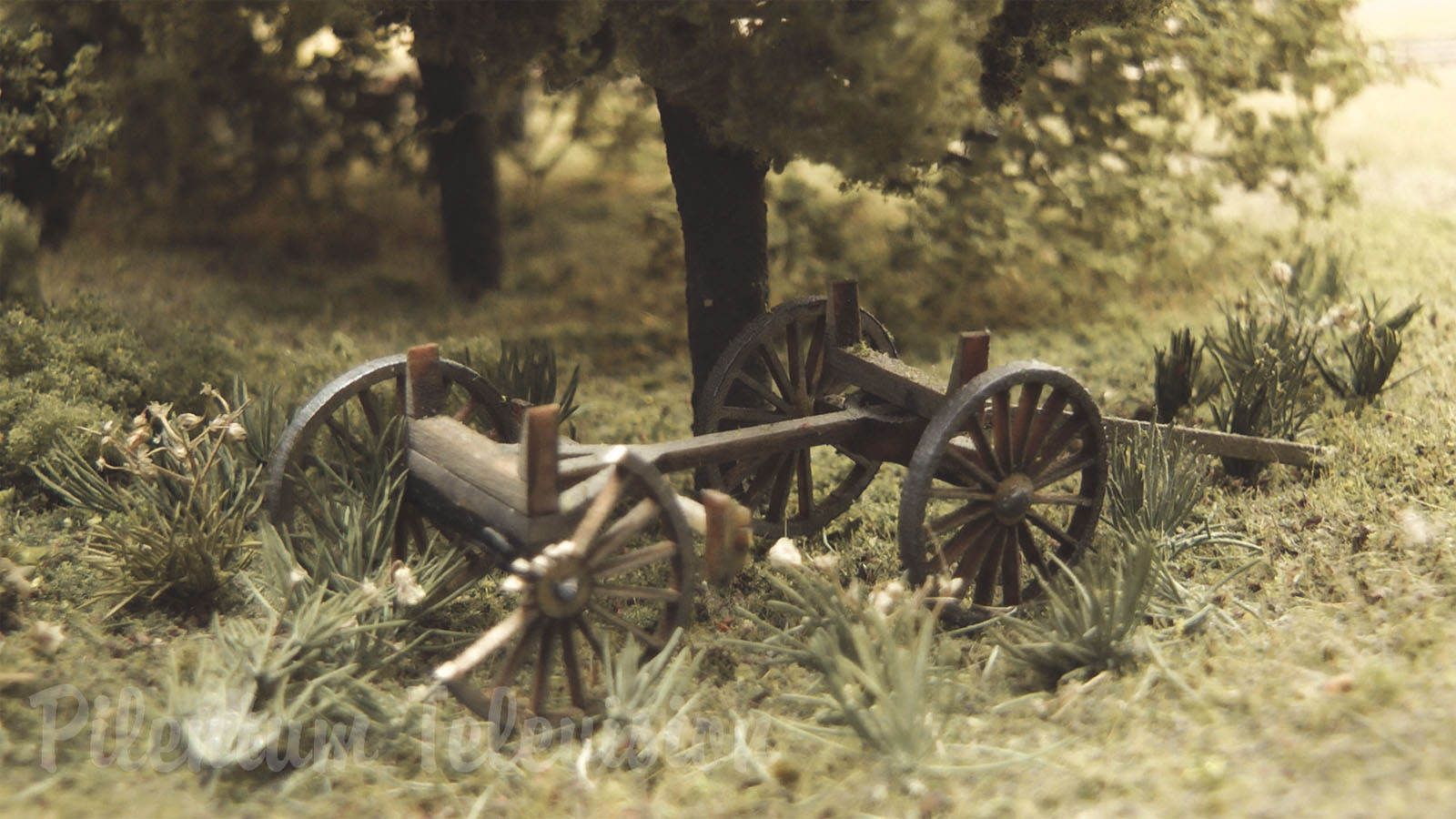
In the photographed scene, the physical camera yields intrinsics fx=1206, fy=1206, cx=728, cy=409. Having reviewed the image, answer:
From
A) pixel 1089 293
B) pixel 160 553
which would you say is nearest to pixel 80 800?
pixel 160 553

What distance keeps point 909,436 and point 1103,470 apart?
74cm

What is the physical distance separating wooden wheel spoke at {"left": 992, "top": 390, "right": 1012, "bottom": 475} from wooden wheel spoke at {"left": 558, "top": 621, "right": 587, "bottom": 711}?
162 centimetres

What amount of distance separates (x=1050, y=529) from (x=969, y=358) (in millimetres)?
737

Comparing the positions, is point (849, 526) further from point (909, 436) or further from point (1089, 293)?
point (1089, 293)

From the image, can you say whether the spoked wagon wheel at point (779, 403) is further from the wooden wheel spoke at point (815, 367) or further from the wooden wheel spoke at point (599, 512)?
the wooden wheel spoke at point (599, 512)

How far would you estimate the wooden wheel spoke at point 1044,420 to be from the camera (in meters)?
4.32

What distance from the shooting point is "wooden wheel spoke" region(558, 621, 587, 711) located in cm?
372

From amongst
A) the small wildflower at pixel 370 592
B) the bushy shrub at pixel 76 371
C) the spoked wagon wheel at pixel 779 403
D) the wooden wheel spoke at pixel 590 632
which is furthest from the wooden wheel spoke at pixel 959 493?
the bushy shrub at pixel 76 371

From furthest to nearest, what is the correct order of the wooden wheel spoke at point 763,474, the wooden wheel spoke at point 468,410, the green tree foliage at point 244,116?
the green tree foliage at point 244,116, the wooden wheel spoke at point 763,474, the wooden wheel spoke at point 468,410

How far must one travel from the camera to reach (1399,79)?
8188 millimetres

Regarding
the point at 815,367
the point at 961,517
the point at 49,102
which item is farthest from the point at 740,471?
the point at 49,102

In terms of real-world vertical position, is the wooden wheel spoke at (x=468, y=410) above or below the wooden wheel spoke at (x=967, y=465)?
above

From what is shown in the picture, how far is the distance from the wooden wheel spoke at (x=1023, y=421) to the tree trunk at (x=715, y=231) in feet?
5.38

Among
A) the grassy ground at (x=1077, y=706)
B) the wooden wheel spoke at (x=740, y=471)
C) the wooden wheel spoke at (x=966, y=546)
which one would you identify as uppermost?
the wooden wheel spoke at (x=740, y=471)
